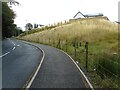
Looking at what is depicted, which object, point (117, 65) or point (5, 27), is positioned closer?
point (117, 65)

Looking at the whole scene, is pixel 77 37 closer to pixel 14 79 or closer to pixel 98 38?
pixel 98 38

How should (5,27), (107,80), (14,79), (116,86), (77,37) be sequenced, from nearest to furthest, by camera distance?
(116,86), (107,80), (14,79), (5,27), (77,37)

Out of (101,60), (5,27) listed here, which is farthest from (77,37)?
(101,60)

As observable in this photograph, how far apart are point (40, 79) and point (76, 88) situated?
3023 mm

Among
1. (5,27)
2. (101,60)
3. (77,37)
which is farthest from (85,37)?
(101,60)

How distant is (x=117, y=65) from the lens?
15414mm

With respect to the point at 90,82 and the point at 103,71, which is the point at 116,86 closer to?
the point at 90,82

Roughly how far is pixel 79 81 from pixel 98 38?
56.4 metres

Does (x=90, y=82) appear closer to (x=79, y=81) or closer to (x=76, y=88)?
(x=79, y=81)

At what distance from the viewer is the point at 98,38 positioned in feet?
235

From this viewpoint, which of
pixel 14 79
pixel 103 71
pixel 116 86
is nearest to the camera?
pixel 116 86

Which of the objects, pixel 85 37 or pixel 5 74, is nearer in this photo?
pixel 5 74

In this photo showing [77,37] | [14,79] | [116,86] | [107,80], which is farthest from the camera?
[77,37]

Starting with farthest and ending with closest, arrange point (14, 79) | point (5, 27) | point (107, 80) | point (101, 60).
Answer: point (5, 27)
point (101, 60)
point (14, 79)
point (107, 80)
